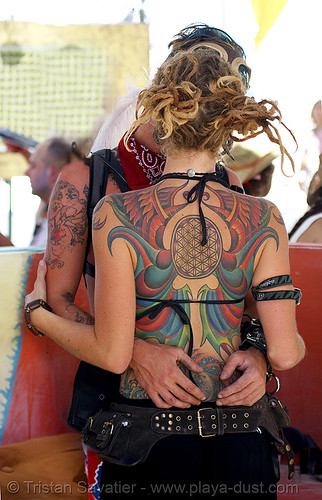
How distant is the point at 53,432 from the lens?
2.29m

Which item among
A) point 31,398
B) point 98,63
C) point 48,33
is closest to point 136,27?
point 98,63

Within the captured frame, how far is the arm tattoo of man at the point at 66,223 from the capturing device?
195cm

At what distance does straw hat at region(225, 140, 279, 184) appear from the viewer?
4.26 meters

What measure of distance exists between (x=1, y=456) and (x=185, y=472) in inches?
40.8

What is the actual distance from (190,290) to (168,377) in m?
0.23

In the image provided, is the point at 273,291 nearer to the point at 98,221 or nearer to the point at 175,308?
the point at 175,308

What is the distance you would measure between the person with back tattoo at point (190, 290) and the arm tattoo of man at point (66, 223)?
444 mm

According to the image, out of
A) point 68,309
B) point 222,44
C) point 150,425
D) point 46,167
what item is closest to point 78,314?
point 68,309

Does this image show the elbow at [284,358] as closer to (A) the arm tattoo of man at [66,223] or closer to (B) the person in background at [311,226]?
(A) the arm tattoo of man at [66,223]

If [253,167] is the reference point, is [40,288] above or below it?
below

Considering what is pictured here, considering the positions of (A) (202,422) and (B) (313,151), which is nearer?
(A) (202,422)

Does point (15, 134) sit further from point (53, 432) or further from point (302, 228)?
point (53, 432)

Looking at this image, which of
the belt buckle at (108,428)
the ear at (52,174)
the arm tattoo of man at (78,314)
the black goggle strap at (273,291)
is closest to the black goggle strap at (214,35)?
the black goggle strap at (273,291)

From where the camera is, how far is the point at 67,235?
196cm
